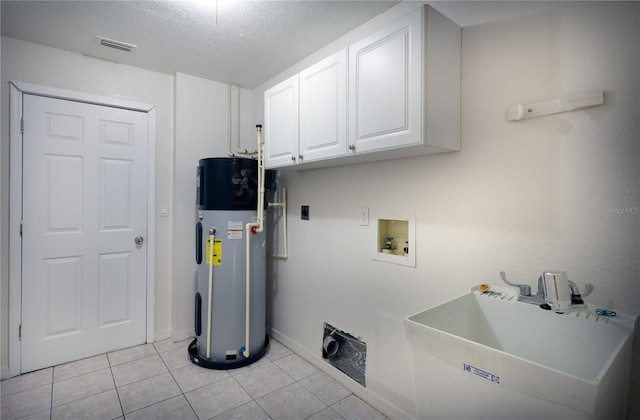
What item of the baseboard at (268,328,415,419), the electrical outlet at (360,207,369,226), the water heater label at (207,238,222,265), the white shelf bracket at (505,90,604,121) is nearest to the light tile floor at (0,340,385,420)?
the baseboard at (268,328,415,419)

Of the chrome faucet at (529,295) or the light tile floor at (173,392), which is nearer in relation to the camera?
the chrome faucet at (529,295)

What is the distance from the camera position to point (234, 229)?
249 cm

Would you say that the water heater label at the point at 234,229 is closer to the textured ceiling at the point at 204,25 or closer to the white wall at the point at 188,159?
the white wall at the point at 188,159

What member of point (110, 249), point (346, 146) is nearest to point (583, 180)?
point (346, 146)

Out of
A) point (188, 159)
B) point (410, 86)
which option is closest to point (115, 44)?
point (188, 159)

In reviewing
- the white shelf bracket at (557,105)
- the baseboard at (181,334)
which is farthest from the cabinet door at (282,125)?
the baseboard at (181,334)

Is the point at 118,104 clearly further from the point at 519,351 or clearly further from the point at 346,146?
the point at 519,351

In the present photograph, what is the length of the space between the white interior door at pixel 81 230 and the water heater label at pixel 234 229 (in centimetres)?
89

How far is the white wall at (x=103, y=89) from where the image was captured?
90.1 inches

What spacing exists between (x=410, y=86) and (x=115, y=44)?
218cm

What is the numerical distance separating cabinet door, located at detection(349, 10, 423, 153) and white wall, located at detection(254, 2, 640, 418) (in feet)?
1.07

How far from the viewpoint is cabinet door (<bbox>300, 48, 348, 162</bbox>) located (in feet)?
5.87

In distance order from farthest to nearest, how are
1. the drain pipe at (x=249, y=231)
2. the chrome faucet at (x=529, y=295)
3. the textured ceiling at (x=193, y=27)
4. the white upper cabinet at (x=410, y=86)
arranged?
the drain pipe at (x=249, y=231) < the textured ceiling at (x=193, y=27) < the white upper cabinet at (x=410, y=86) < the chrome faucet at (x=529, y=295)

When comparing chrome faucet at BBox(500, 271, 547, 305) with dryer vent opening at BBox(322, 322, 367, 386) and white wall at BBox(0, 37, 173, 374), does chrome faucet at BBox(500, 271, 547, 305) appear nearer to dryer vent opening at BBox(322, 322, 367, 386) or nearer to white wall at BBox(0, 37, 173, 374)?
dryer vent opening at BBox(322, 322, 367, 386)
